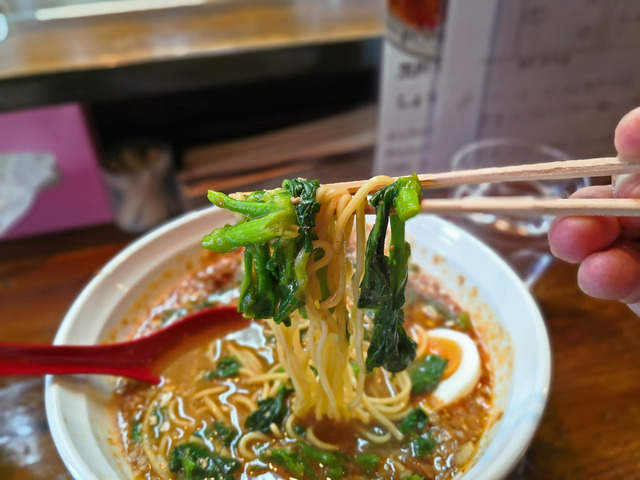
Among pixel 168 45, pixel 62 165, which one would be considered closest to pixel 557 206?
pixel 168 45

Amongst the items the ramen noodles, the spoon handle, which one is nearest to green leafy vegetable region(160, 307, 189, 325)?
the ramen noodles

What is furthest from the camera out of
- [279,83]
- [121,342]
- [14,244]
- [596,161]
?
[279,83]

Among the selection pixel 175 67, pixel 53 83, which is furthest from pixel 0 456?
pixel 175 67

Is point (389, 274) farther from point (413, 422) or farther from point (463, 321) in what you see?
point (463, 321)

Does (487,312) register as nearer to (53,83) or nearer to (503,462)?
(503,462)

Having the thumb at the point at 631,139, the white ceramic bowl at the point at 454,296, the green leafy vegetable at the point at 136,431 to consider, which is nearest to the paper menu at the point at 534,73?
the white ceramic bowl at the point at 454,296

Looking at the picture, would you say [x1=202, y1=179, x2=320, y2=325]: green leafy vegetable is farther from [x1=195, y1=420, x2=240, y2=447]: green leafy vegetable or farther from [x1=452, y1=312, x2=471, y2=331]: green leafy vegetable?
[x1=452, y1=312, x2=471, y2=331]: green leafy vegetable

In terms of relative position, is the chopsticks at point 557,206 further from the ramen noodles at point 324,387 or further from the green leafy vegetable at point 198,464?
the green leafy vegetable at point 198,464
